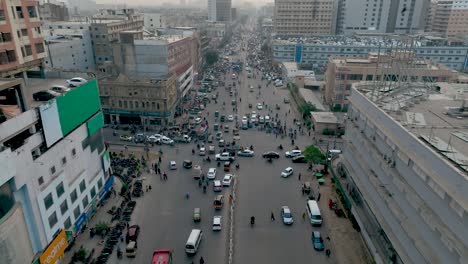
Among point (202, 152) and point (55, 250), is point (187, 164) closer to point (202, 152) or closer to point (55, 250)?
point (202, 152)

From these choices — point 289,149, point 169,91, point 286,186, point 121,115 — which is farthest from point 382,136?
point 121,115

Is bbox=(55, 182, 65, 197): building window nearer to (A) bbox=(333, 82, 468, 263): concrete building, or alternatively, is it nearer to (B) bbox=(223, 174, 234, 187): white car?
(B) bbox=(223, 174, 234, 187): white car

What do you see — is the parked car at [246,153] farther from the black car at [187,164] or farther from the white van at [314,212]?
the white van at [314,212]

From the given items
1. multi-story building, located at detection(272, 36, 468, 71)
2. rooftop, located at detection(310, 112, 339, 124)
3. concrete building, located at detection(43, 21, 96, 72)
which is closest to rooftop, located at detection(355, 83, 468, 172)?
rooftop, located at detection(310, 112, 339, 124)

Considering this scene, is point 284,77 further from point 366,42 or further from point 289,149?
point 289,149

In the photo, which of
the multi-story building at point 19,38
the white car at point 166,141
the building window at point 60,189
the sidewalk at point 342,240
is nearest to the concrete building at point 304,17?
the white car at point 166,141

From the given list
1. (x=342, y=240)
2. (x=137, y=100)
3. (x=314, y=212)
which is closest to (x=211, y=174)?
(x=314, y=212)
